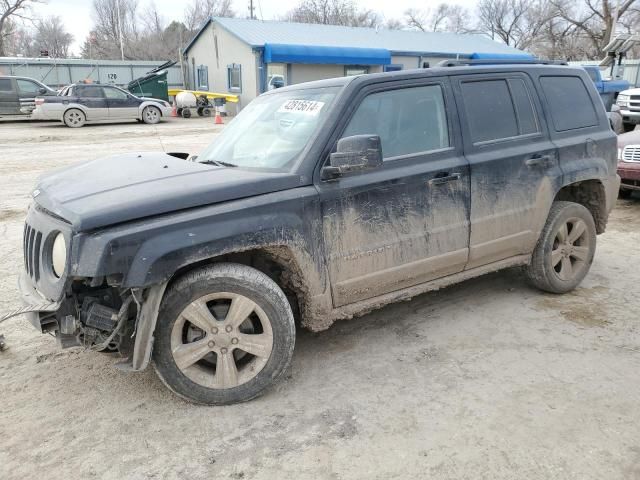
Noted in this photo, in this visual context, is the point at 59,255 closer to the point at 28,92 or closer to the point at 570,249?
the point at 570,249

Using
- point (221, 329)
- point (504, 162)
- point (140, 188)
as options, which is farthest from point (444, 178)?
point (140, 188)

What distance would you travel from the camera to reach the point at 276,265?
11.6 feet

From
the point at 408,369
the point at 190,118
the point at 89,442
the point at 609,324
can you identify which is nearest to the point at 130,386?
the point at 89,442

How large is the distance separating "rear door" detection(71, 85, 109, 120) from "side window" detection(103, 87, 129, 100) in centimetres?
19

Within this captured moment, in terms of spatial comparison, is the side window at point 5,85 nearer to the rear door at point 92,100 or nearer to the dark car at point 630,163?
the rear door at point 92,100

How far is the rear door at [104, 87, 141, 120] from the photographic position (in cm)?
2052

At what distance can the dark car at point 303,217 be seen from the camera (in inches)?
112

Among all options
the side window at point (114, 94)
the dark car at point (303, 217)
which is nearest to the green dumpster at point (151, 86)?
the side window at point (114, 94)

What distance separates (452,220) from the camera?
3820mm

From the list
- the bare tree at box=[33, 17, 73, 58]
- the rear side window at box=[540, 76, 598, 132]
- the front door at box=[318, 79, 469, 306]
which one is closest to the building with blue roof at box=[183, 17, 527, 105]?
the rear side window at box=[540, 76, 598, 132]

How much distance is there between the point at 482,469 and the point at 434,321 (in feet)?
5.60

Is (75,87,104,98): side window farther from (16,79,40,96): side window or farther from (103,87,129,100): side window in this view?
(16,79,40,96): side window

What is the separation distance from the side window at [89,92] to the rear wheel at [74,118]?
2.07 feet

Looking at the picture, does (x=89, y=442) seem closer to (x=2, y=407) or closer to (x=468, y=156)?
(x=2, y=407)
